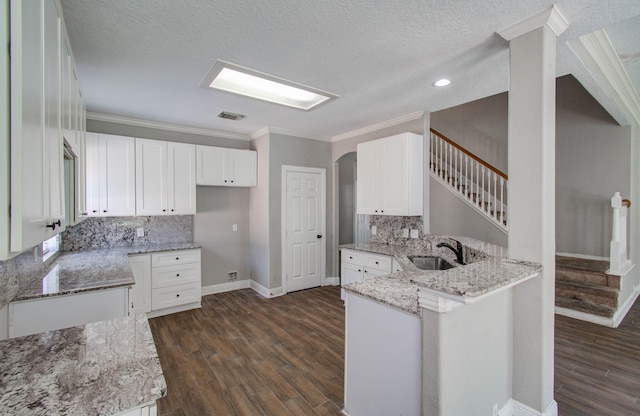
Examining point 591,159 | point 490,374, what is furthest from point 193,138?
point 591,159

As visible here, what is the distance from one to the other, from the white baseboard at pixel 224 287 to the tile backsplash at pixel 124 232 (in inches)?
33.5

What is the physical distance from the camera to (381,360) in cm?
173

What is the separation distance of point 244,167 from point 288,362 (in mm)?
3118

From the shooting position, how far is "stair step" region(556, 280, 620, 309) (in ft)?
→ 11.6

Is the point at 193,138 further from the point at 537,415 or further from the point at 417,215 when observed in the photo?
the point at 537,415

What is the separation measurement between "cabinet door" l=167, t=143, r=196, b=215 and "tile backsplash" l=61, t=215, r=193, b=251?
390 mm

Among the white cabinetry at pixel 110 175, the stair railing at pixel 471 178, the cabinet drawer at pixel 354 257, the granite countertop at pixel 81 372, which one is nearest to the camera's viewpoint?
the granite countertop at pixel 81 372

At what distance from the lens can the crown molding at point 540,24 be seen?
176 cm

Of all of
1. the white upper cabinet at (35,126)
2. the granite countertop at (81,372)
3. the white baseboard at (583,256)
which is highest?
the white upper cabinet at (35,126)

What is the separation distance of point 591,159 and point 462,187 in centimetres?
200

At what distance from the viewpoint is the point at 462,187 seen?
544 cm

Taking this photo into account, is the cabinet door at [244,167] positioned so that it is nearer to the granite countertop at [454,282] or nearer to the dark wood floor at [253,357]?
the dark wood floor at [253,357]

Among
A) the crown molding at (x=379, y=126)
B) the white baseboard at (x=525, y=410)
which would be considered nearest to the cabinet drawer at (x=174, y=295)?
the crown molding at (x=379, y=126)

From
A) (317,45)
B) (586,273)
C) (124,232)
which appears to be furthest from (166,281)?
(586,273)
